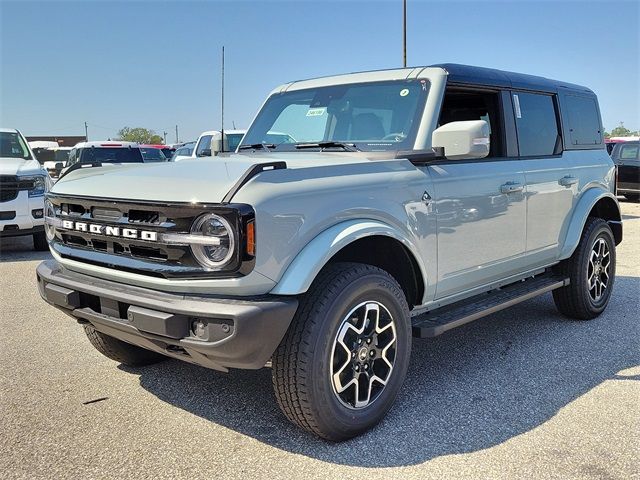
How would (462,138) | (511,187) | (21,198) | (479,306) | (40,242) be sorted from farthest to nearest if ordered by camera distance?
(40,242) < (21,198) < (511,187) < (479,306) < (462,138)

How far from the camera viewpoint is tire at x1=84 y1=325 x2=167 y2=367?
3.92 metres

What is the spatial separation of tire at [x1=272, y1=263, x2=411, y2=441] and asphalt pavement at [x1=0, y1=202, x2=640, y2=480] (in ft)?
0.56

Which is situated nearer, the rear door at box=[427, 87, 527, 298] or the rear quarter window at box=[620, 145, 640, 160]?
the rear door at box=[427, 87, 527, 298]

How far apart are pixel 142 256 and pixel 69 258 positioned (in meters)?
0.72

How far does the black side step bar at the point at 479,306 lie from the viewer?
11.4 feet

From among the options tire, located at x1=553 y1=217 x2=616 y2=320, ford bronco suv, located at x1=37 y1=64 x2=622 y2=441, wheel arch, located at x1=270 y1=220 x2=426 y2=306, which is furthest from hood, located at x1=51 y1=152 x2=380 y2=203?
tire, located at x1=553 y1=217 x2=616 y2=320

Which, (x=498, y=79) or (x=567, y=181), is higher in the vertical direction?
(x=498, y=79)

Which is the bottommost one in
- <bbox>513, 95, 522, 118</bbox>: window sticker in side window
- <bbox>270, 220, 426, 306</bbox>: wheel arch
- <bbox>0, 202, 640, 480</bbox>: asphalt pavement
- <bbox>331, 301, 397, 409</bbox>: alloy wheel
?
<bbox>0, 202, 640, 480</bbox>: asphalt pavement

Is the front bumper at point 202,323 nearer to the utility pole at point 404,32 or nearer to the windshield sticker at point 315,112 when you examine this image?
the windshield sticker at point 315,112

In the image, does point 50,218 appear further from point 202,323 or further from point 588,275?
point 588,275

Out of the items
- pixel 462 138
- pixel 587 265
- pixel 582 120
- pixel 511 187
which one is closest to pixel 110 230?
pixel 462 138

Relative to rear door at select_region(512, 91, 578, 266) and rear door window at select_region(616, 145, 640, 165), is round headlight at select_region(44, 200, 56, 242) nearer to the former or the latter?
rear door at select_region(512, 91, 578, 266)

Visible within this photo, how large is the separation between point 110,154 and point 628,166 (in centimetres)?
1319

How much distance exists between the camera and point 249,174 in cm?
271
